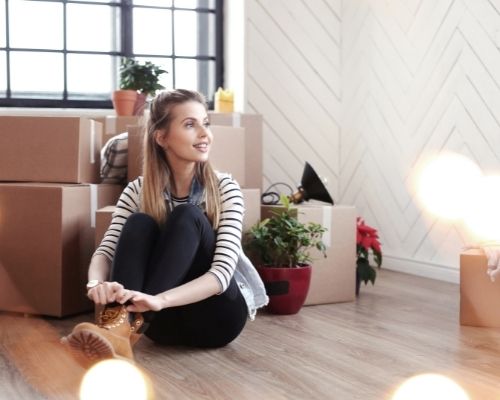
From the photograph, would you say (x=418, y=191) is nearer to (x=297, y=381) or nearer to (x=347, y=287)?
(x=347, y=287)

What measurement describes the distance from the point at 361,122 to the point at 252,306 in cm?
209

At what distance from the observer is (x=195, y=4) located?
13.4 feet

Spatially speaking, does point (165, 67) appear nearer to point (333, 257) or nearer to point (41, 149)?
point (41, 149)

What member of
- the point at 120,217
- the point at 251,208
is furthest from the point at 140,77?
the point at 120,217

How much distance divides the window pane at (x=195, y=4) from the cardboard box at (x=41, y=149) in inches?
66.8

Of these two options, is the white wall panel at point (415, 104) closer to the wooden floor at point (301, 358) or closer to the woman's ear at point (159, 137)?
the wooden floor at point (301, 358)

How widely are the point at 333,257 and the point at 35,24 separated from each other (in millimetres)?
2099

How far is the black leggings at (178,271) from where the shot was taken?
177 centimetres

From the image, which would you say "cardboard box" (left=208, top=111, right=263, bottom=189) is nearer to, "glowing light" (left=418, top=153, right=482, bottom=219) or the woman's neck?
"glowing light" (left=418, top=153, right=482, bottom=219)

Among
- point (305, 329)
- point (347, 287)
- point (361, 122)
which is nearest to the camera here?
point (305, 329)

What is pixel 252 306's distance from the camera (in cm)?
204

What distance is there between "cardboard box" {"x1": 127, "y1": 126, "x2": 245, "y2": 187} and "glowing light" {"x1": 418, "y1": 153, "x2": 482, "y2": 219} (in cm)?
104

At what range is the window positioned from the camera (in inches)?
148

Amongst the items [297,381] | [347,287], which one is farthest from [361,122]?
[297,381]
